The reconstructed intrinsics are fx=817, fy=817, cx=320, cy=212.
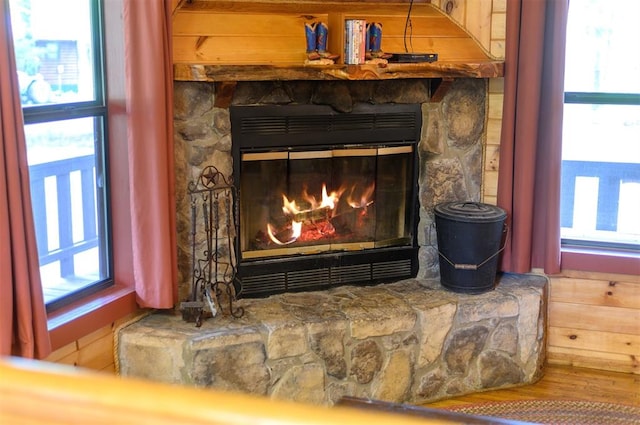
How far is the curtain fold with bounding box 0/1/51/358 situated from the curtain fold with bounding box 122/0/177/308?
1.99ft

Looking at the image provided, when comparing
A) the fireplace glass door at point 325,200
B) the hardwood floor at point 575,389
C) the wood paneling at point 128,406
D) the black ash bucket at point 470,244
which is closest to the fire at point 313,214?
the fireplace glass door at point 325,200

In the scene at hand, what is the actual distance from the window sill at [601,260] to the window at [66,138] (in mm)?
2059

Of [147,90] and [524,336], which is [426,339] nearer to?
[524,336]

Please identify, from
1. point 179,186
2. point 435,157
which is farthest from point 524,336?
point 179,186

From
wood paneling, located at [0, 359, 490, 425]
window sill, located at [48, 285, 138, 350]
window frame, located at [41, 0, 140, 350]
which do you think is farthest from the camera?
window frame, located at [41, 0, 140, 350]

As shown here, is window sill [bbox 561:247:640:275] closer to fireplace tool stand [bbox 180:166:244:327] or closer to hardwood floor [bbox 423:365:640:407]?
hardwood floor [bbox 423:365:640:407]

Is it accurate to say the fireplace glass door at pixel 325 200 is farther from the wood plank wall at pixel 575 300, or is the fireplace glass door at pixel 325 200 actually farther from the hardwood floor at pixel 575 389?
the hardwood floor at pixel 575 389

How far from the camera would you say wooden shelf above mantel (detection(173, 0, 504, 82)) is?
321cm

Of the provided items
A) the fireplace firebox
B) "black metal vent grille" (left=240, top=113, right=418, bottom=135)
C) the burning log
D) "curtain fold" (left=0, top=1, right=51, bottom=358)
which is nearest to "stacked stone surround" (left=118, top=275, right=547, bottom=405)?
the fireplace firebox

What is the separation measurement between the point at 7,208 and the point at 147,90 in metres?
0.80

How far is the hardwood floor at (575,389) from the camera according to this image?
140 inches

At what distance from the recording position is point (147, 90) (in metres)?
3.02

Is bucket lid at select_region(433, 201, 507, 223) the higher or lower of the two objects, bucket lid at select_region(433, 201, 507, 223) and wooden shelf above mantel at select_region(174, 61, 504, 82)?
the lower

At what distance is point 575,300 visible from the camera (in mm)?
3826
